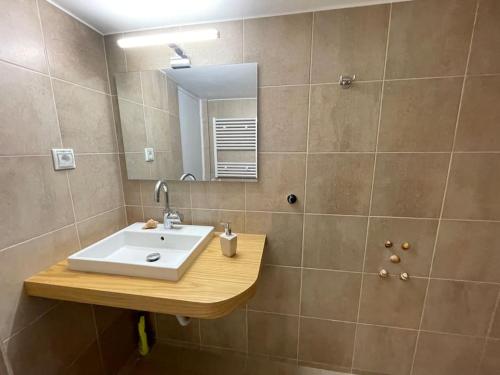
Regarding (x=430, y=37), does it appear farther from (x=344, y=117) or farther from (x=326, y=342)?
(x=326, y=342)

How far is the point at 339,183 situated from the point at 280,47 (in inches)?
29.4

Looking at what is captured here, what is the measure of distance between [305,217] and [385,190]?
1.40 ft

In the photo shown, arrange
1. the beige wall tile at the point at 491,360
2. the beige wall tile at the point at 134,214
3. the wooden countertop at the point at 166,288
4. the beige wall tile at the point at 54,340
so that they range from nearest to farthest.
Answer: the wooden countertop at the point at 166,288 → the beige wall tile at the point at 54,340 → the beige wall tile at the point at 491,360 → the beige wall tile at the point at 134,214

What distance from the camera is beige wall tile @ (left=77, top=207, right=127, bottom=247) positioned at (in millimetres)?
1145

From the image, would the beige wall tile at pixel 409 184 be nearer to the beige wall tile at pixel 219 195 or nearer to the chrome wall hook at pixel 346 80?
the chrome wall hook at pixel 346 80

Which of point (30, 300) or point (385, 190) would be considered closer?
point (30, 300)

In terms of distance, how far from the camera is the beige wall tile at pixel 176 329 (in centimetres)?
151

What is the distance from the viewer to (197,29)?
43.9 inches

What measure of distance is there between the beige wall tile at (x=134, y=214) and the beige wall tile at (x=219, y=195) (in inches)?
15.1

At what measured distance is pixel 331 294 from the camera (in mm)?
1279

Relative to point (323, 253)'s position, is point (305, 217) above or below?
above

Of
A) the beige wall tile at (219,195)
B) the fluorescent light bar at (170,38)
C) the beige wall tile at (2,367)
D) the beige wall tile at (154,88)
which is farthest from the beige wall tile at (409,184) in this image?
the beige wall tile at (2,367)

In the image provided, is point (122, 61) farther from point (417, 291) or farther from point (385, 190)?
point (417, 291)

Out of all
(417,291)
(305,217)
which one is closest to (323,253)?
(305,217)
